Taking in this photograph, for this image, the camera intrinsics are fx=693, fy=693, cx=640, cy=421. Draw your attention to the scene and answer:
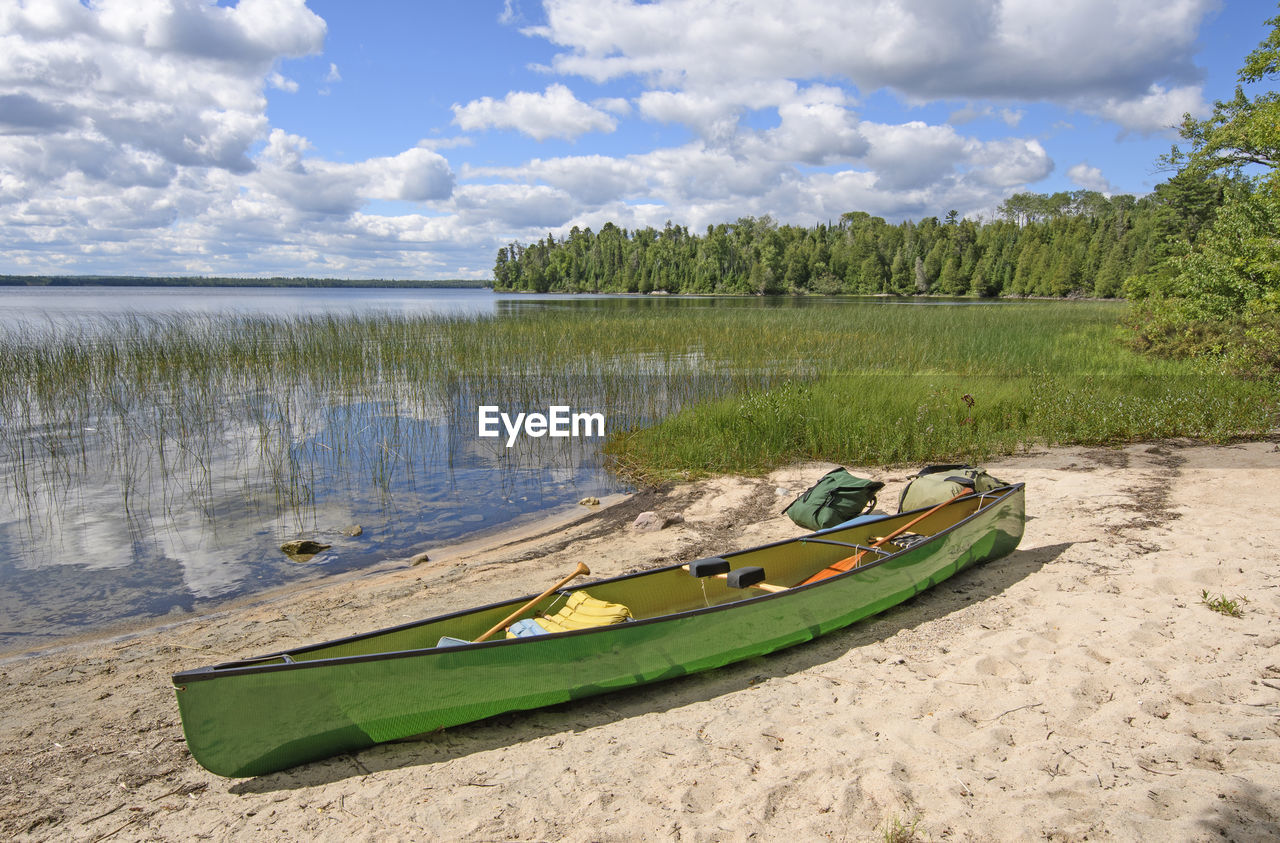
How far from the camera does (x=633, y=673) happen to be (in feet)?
11.6

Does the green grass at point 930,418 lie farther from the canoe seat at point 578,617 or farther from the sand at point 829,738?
the canoe seat at point 578,617

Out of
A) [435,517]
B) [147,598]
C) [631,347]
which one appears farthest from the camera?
[631,347]

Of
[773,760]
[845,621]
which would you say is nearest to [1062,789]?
[773,760]

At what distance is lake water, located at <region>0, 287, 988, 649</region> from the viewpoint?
585cm

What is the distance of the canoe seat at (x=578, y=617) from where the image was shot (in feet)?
12.4

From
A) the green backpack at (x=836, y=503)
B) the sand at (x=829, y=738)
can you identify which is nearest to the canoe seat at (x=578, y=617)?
the sand at (x=829, y=738)

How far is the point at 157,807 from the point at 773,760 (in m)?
2.58

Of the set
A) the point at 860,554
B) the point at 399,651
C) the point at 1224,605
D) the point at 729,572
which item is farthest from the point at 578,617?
the point at 1224,605

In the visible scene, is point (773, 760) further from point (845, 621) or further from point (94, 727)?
point (94, 727)

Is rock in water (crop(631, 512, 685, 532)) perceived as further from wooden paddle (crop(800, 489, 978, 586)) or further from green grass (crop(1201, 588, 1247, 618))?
green grass (crop(1201, 588, 1247, 618))

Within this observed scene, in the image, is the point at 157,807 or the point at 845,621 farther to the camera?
the point at 845,621

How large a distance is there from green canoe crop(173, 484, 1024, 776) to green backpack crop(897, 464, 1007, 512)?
103 centimetres

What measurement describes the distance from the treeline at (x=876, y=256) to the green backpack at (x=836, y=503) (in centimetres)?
6296

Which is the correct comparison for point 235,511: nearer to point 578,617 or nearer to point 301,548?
point 301,548
